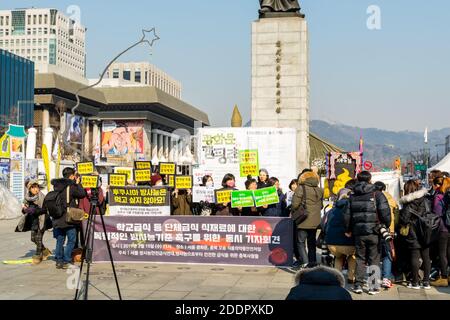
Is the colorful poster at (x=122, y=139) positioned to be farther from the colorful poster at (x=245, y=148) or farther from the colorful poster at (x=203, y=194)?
the colorful poster at (x=203, y=194)

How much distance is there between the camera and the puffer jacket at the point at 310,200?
35.5ft

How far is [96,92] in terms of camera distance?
10338 cm

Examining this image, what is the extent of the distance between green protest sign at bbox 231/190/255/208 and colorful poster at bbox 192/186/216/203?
1.49m

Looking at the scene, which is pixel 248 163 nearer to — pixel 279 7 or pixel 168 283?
pixel 168 283

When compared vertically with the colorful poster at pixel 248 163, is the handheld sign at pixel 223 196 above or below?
below

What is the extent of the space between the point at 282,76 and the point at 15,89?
7005 cm

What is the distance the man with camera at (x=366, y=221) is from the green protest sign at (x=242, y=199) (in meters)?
2.97

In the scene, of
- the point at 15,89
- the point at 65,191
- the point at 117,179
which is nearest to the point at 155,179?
the point at 117,179

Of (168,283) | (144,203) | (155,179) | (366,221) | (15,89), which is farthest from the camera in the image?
(15,89)

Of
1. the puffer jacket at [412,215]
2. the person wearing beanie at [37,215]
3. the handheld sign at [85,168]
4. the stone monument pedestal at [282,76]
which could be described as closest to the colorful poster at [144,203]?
the handheld sign at [85,168]

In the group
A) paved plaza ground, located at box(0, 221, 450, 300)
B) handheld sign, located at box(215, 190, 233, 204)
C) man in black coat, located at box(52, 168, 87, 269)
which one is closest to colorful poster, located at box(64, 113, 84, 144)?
man in black coat, located at box(52, 168, 87, 269)

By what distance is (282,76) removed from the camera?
1823 cm

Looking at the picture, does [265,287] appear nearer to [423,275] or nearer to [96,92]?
[423,275]
